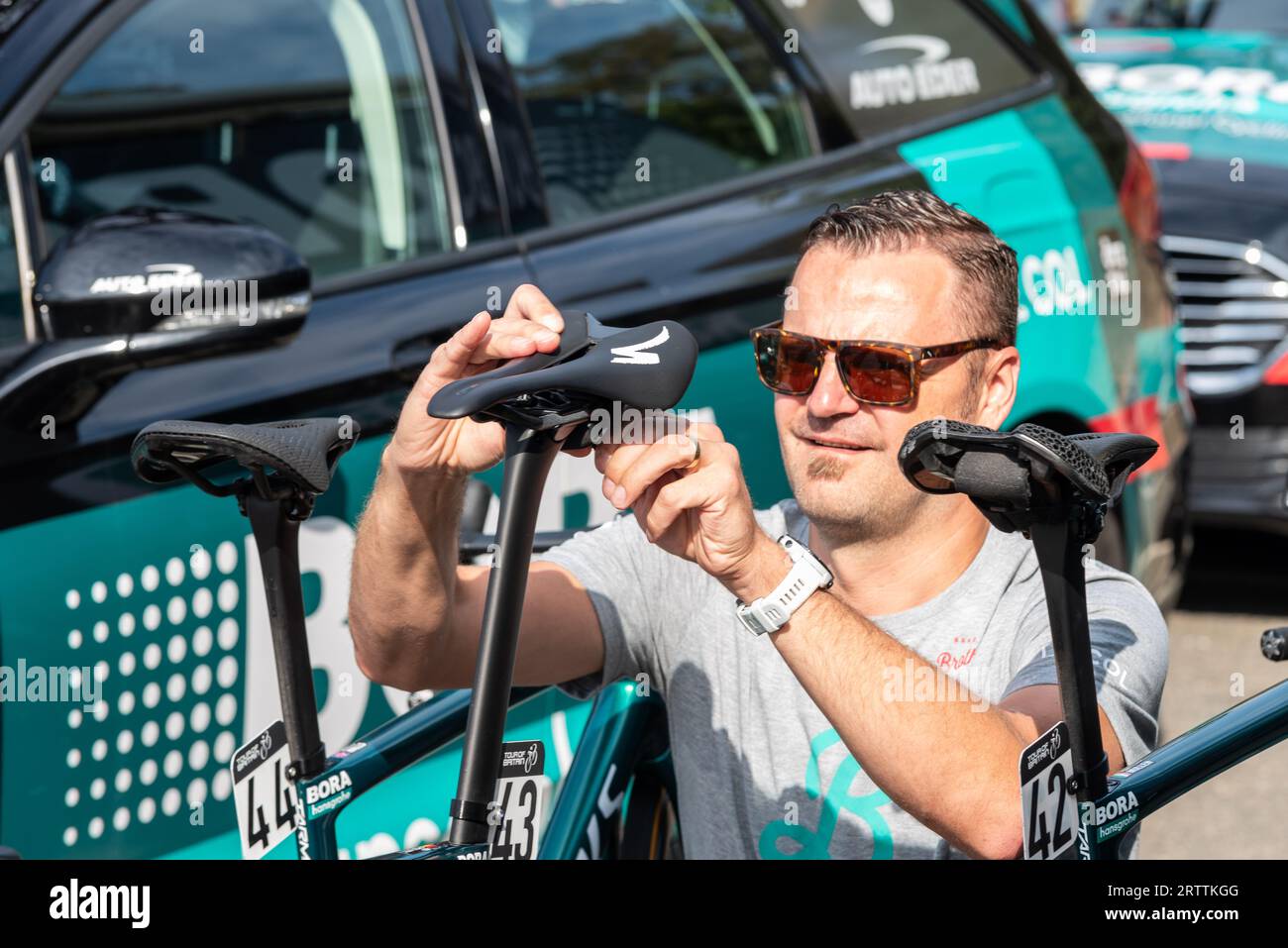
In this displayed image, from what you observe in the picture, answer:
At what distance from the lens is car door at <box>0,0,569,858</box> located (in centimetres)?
229

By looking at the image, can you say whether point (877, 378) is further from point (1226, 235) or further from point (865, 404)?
point (1226, 235)

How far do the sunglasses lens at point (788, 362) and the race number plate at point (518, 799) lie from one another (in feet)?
1.79

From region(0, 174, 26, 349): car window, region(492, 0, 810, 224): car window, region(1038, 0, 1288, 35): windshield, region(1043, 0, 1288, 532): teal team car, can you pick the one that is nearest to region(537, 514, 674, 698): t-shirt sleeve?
region(0, 174, 26, 349): car window

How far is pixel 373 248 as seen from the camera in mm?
2934

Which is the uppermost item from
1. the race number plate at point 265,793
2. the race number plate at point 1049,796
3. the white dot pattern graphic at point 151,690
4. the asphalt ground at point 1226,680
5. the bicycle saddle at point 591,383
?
the bicycle saddle at point 591,383

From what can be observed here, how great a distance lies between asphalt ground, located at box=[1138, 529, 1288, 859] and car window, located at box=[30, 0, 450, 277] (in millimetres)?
1586

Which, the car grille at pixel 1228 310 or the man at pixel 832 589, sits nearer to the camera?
the man at pixel 832 589

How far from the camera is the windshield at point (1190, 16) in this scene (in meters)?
7.19

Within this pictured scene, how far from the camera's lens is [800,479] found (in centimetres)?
201

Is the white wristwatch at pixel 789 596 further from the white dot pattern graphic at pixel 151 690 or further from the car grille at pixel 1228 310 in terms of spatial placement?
the car grille at pixel 1228 310

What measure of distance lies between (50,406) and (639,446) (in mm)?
1081

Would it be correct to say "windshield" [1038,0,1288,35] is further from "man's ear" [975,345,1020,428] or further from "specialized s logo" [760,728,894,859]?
"specialized s logo" [760,728,894,859]

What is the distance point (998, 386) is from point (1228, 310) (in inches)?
152

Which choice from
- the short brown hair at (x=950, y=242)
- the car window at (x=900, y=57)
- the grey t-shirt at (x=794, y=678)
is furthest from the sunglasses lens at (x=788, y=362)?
the car window at (x=900, y=57)
